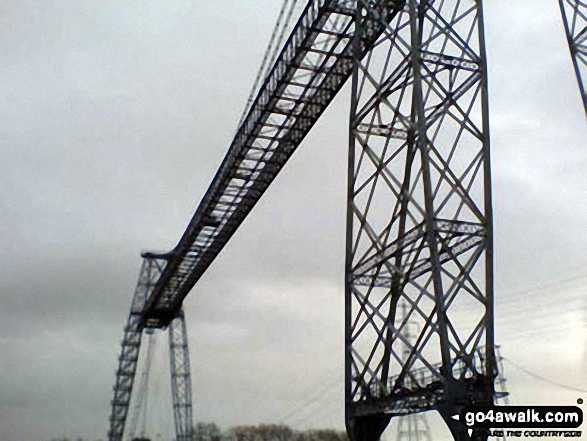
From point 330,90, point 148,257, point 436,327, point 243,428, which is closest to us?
point 436,327

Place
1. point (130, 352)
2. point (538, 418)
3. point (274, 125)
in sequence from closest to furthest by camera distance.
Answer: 1. point (538, 418)
2. point (274, 125)
3. point (130, 352)

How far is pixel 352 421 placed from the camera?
52.5 ft

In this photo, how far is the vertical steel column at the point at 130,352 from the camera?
39188 millimetres

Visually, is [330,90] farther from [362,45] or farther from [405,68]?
[405,68]

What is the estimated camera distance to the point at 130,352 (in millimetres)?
43594

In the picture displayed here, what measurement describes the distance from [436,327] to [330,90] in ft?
29.8

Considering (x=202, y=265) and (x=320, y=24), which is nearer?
(x=320, y=24)

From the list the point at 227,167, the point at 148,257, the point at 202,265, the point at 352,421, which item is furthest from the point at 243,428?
the point at 352,421

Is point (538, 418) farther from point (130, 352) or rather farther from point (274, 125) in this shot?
point (130, 352)

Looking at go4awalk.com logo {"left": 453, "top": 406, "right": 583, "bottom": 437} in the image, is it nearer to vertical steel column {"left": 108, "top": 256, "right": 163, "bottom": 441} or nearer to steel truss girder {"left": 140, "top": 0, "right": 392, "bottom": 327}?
steel truss girder {"left": 140, "top": 0, "right": 392, "bottom": 327}

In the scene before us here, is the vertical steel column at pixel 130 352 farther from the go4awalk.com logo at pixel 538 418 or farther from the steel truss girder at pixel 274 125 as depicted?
the go4awalk.com logo at pixel 538 418

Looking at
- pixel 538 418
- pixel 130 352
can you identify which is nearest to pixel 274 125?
pixel 538 418

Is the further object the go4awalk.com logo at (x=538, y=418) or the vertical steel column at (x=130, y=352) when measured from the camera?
the vertical steel column at (x=130, y=352)

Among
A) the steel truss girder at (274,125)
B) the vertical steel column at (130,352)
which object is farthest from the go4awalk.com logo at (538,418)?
the vertical steel column at (130,352)
